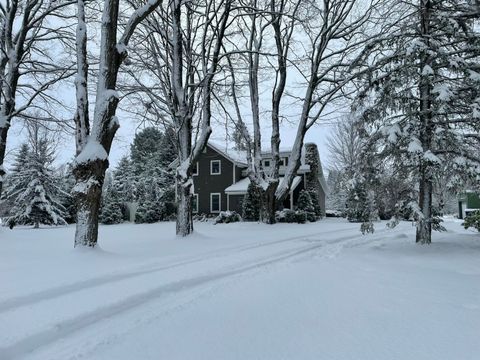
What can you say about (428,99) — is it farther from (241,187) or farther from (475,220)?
(241,187)

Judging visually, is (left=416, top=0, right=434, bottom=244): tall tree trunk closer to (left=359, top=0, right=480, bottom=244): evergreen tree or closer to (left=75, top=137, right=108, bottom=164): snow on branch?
(left=359, top=0, right=480, bottom=244): evergreen tree

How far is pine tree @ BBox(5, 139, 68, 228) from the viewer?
77.7 ft

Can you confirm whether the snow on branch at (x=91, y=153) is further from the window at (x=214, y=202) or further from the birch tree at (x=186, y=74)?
the window at (x=214, y=202)

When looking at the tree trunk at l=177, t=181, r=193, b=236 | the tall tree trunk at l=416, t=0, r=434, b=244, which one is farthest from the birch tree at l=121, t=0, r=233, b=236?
the tall tree trunk at l=416, t=0, r=434, b=244

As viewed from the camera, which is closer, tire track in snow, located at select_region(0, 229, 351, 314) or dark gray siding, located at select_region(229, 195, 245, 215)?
tire track in snow, located at select_region(0, 229, 351, 314)

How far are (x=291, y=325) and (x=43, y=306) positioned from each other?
9.52 feet

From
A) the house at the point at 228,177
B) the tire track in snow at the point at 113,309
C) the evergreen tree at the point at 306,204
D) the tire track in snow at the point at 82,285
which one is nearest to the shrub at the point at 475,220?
the tire track in snow at the point at 113,309

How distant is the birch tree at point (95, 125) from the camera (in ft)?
25.0

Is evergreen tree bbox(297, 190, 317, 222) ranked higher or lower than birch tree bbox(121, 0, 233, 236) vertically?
lower

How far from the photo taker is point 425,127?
891 cm

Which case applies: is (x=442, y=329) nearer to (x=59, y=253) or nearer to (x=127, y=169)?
(x=59, y=253)

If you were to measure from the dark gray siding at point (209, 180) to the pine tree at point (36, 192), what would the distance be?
401 inches

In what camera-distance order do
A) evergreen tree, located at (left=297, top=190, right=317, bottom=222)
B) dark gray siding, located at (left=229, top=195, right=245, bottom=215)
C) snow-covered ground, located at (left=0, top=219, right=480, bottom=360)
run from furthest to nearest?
dark gray siding, located at (left=229, top=195, right=245, bottom=215) < evergreen tree, located at (left=297, top=190, right=317, bottom=222) < snow-covered ground, located at (left=0, top=219, right=480, bottom=360)

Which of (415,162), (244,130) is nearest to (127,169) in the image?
(244,130)
